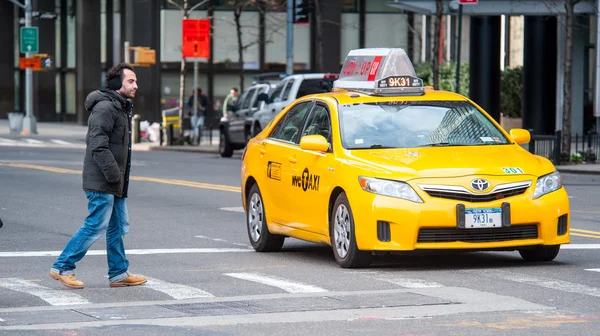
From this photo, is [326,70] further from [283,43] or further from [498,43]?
[498,43]

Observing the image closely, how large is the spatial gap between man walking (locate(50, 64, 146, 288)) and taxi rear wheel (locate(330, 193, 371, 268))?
1928 millimetres

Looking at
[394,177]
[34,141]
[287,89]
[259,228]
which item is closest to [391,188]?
[394,177]

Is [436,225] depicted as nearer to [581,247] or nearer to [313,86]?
[581,247]

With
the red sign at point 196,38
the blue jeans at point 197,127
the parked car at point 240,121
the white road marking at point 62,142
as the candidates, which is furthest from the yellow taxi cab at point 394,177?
the white road marking at point 62,142

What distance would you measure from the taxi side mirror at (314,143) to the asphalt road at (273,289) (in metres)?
1.06

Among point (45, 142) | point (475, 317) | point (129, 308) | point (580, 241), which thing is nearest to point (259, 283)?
point (129, 308)

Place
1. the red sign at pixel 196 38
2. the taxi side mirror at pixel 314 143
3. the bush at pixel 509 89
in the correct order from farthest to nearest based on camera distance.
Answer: the bush at pixel 509 89 → the red sign at pixel 196 38 → the taxi side mirror at pixel 314 143

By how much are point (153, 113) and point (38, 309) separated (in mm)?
50232

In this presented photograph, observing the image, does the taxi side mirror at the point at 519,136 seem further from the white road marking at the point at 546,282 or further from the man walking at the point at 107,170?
the man walking at the point at 107,170

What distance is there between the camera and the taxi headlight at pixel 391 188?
1151 cm

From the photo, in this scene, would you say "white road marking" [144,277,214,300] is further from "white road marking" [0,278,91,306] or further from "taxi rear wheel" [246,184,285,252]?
"taxi rear wheel" [246,184,285,252]

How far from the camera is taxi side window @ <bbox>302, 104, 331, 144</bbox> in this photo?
12883 millimetres

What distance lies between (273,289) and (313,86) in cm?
2265

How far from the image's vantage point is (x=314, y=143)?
1234 centimetres
